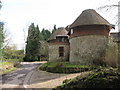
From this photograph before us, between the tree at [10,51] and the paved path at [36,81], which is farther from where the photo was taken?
the tree at [10,51]

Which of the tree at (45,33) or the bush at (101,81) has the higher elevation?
the tree at (45,33)

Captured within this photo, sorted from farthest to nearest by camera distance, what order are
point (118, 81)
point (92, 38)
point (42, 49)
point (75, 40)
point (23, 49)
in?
point (23, 49) < point (42, 49) < point (75, 40) < point (92, 38) < point (118, 81)

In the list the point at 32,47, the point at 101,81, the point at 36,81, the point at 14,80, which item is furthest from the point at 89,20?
the point at 32,47

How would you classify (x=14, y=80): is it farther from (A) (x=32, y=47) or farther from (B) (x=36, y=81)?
(A) (x=32, y=47)

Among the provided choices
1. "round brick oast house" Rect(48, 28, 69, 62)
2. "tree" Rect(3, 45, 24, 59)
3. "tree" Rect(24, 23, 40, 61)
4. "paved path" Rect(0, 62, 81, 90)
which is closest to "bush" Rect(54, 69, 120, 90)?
"paved path" Rect(0, 62, 81, 90)

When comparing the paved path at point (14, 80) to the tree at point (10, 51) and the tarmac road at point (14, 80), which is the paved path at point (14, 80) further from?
the tree at point (10, 51)

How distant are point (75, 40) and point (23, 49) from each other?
38.7m

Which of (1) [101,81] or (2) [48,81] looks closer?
(1) [101,81]

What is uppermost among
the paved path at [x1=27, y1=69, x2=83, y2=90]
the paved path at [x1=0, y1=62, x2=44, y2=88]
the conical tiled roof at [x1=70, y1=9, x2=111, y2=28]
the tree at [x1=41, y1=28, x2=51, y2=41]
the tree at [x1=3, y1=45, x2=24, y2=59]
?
the tree at [x1=41, y1=28, x2=51, y2=41]

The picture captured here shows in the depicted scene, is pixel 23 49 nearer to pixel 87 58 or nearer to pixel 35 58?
pixel 35 58

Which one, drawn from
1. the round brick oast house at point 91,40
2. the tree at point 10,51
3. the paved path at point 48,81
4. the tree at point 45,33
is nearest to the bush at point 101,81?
the paved path at point 48,81

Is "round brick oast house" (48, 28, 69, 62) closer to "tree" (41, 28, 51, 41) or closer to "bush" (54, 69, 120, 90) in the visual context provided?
"bush" (54, 69, 120, 90)

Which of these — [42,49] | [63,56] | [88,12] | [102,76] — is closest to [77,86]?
[102,76]

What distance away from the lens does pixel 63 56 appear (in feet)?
90.8
